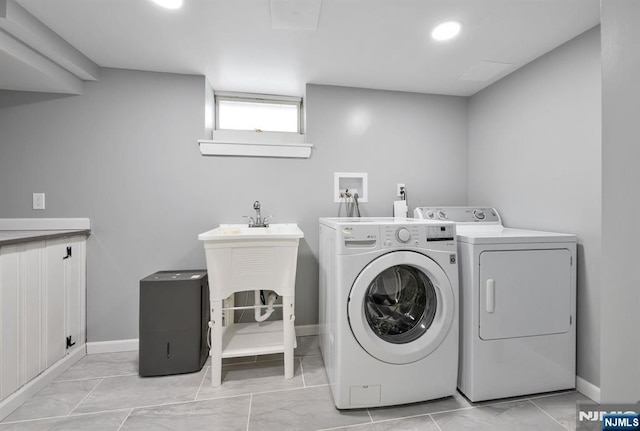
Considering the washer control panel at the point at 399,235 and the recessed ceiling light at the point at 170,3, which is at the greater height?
the recessed ceiling light at the point at 170,3

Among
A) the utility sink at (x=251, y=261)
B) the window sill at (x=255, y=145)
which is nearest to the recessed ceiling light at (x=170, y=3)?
the window sill at (x=255, y=145)

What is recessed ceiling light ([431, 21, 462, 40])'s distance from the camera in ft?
5.09

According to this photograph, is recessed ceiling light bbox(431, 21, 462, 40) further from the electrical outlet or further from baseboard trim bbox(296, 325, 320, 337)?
the electrical outlet

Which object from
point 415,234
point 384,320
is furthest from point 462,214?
point 384,320

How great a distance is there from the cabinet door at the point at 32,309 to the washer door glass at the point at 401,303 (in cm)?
189

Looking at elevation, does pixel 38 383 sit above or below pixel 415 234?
below

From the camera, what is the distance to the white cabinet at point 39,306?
1.37m

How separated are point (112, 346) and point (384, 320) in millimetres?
2055

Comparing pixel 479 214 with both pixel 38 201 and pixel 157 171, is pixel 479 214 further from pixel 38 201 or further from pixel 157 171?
pixel 38 201

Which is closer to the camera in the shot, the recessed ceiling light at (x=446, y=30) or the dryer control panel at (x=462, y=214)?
the recessed ceiling light at (x=446, y=30)

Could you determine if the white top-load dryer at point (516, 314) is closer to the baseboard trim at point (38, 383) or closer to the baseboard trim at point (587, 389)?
the baseboard trim at point (587, 389)

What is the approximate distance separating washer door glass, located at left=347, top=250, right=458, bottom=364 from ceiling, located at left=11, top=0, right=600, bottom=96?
133cm

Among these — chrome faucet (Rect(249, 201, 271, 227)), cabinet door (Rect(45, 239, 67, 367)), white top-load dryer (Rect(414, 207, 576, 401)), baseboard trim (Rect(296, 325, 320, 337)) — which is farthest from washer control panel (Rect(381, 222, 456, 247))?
cabinet door (Rect(45, 239, 67, 367))

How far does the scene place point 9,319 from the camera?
1.38 metres
